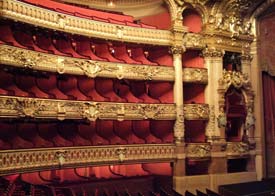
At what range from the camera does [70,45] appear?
6332 millimetres

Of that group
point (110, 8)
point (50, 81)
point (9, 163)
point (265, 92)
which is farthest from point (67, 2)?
point (265, 92)

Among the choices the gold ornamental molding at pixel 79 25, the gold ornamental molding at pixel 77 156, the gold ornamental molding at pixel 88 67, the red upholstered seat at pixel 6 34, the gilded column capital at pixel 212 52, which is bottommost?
the gold ornamental molding at pixel 77 156

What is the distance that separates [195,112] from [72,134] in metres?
2.06

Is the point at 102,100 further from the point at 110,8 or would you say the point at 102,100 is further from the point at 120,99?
the point at 110,8

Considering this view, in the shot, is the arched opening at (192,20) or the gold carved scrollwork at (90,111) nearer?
the gold carved scrollwork at (90,111)

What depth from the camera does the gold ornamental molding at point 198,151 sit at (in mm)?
6441

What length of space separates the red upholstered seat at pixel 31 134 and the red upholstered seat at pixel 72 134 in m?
0.43

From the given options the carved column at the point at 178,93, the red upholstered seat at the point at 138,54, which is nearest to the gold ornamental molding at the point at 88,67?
the carved column at the point at 178,93

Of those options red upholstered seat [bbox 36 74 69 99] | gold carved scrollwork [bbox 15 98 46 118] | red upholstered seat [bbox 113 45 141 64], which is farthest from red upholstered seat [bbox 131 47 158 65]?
gold carved scrollwork [bbox 15 98 46 118]

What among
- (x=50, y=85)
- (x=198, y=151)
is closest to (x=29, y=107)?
(x=50, y=85)

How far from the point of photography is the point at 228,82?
668 cm

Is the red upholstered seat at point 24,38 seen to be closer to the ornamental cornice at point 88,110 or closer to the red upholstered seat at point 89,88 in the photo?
the red upholstered seat at point 89,88

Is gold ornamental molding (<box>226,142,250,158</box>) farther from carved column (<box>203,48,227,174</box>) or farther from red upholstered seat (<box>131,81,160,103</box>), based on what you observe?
Result: red upholstered seat (<box>131,81,160,103</box>)

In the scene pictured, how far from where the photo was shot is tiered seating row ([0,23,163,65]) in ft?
17.7
